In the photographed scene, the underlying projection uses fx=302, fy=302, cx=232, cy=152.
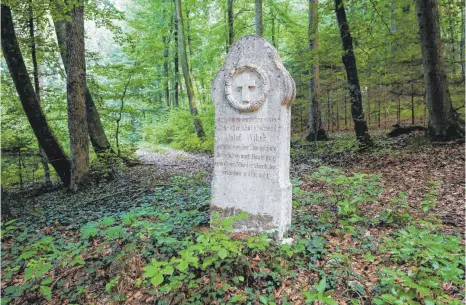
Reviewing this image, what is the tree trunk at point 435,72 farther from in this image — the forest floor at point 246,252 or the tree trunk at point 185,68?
the tree trunk at point 185,68

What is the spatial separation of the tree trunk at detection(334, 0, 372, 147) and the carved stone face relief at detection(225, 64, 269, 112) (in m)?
6.23

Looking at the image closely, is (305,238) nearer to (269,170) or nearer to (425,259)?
(269,170)

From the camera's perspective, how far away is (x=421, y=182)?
20.5 ft

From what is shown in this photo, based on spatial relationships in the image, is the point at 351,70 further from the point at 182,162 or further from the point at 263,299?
the point at 263,299

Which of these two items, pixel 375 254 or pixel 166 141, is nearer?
pixel 375 254

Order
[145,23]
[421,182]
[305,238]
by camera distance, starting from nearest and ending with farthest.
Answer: [305,238], [421,182], [145,23]

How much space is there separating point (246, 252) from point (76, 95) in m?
6.59

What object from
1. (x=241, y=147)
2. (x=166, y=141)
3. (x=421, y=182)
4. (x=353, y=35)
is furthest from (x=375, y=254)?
(x=166, y=141)

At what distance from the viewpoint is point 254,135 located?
428 centimetres

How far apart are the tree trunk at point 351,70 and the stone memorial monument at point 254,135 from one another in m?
6.05

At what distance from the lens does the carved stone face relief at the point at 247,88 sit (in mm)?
4137

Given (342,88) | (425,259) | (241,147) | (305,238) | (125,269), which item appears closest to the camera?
(425,259)

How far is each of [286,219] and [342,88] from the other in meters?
11.5

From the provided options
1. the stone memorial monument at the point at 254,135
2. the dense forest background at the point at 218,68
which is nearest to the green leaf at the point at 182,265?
the stone memorial monument at the point at 254,135
